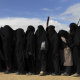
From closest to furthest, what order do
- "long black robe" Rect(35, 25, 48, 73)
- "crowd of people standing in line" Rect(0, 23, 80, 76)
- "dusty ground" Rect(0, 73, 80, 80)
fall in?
"dusty ground" Rect(0, 73, 80, 80) → "crowd of people standing in line" Rect(0, 23, 80, 76) → "long black robe" Rect(35, 25, 48, 73)

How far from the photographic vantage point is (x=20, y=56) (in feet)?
39.2

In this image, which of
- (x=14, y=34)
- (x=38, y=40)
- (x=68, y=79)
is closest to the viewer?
(x=68, y=79)

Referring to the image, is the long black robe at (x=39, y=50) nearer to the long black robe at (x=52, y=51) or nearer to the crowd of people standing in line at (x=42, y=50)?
the crowd of people standing in line at (x=42, y=50)

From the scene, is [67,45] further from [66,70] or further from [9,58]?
[9,58]

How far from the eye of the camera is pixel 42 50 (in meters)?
11.4

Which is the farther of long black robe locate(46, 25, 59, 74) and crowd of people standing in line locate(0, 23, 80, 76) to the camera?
long black robe locate(46, 25, 59, 74)

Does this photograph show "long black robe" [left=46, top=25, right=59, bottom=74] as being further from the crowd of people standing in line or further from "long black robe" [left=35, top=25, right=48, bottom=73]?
"long black robe" [left=35, top=25, right=48, bottom=73]

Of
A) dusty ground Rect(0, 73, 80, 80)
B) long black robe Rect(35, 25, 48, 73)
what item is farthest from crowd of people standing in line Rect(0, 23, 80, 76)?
dusty ground Rect(0, 73, 80, 80)

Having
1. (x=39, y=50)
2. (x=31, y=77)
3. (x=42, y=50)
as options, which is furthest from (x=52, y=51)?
(x=31, y=77)

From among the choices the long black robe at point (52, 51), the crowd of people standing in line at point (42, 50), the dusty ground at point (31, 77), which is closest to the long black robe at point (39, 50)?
the crowd of people standing in line at point (42, 50)

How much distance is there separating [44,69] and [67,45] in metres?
1.50

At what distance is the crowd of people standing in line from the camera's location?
36.6ft

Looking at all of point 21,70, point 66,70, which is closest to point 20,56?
point 21,70

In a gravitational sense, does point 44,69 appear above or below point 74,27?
below
